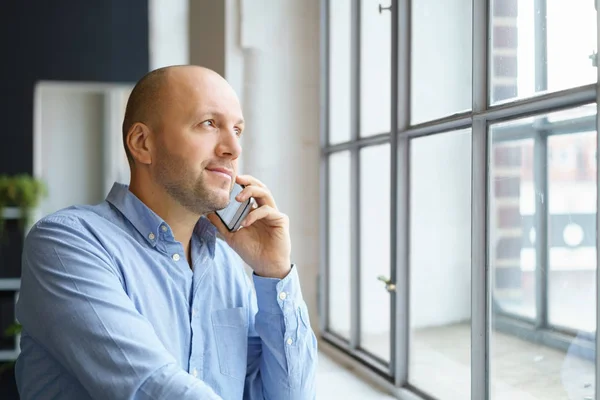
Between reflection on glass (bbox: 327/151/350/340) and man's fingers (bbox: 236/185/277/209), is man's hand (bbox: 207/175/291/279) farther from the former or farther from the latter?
reflection on glass (bbox: 327/151/350/340)

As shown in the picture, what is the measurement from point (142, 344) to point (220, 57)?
2312 millimetres

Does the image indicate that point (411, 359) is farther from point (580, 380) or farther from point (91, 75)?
point (91, 75)

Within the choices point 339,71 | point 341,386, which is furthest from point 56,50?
point 341,386

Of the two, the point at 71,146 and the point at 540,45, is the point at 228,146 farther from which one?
the point at 71,146

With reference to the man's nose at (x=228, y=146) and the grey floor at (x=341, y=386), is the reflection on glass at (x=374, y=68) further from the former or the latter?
the man's nose at (x=228, y=146)

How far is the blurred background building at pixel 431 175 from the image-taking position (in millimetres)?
1863

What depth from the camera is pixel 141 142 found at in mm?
1688

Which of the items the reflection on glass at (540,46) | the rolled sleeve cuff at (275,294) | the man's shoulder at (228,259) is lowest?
the rolled sleeve cuff at (275,294)

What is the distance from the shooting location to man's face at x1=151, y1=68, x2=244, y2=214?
1.64 m

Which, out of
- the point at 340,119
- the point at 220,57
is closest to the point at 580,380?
the point at 340,119

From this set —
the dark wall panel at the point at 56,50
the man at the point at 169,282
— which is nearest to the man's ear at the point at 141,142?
the man at the point at 169,282

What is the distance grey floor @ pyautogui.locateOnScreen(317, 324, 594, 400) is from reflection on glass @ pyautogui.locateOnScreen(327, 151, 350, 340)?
34cm

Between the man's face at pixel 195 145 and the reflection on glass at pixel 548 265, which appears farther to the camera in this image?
the reflection on glass at pixel 548 265

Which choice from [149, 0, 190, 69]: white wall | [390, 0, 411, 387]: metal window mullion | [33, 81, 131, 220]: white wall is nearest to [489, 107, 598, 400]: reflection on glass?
[390, 0, 411, 387]: metal window mullion
